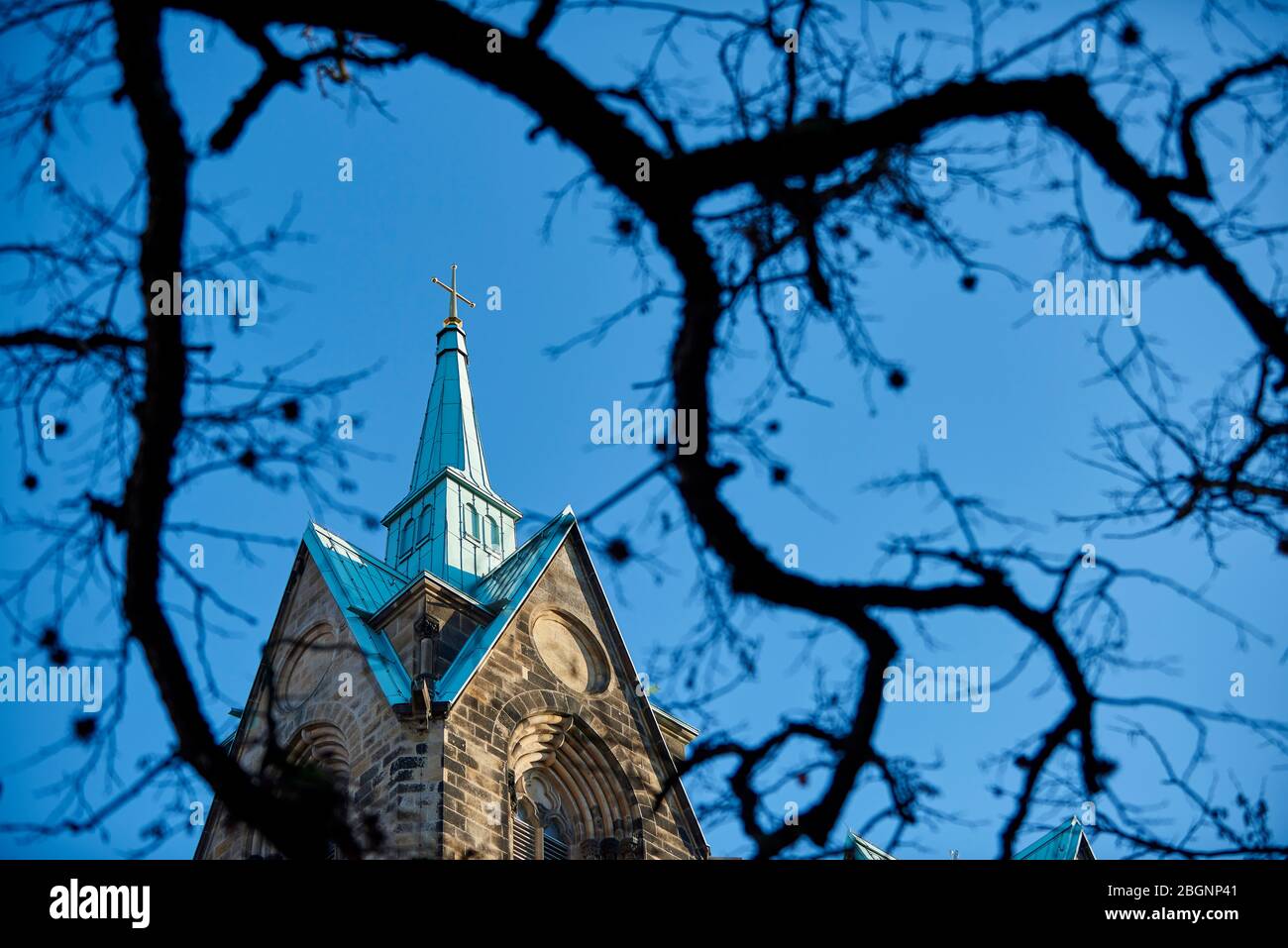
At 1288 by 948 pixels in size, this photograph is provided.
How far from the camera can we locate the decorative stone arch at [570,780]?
24234 mm

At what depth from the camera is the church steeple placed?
2980 cm

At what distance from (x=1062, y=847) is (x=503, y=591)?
8.70m

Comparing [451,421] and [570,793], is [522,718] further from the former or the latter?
[451,421]

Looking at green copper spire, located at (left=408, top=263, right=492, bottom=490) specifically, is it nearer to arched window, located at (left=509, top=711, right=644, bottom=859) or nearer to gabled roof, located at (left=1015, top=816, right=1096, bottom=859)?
arched window, located at (left=509, top=711, right=644, bottom=859)

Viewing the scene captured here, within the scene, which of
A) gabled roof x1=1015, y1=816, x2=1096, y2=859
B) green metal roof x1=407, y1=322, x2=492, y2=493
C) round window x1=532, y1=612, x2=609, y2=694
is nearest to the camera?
gabled roof x1=1015, y1=816, x2=1096, y2=859

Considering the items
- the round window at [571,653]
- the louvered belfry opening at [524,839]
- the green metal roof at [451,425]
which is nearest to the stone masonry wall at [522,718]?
the round window at [571,653]

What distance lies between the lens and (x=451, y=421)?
32.8m

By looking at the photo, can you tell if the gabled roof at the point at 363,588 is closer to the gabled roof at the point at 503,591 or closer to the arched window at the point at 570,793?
the gabled roof at the point at 503,591

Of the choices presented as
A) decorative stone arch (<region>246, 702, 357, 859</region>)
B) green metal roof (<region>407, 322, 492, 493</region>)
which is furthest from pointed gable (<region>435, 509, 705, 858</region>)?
green metal roof (<region>407, 322, 492, 493</region>)

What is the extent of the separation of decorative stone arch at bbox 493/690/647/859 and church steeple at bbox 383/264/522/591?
407 centimetres
